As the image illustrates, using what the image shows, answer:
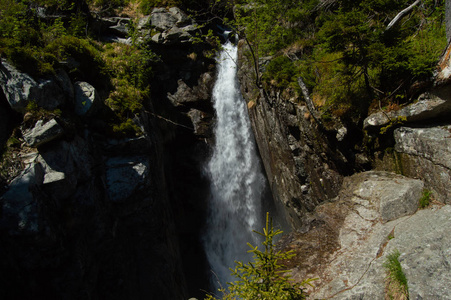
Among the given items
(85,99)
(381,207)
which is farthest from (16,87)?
(381,207)

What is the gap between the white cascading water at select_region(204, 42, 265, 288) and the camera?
15.0 m

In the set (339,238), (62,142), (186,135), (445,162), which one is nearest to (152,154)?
(62,142)

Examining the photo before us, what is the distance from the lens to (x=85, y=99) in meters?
9.62

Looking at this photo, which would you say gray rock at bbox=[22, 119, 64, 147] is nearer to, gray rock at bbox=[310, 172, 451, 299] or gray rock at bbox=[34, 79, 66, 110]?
gray rock at bbox=[34, 79, 66, 110]

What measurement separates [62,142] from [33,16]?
6708 mm

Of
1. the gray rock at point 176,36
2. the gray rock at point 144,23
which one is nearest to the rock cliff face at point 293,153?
the gray rock at point 176,36

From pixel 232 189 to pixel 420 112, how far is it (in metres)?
10.9

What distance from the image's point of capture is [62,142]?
8.12m

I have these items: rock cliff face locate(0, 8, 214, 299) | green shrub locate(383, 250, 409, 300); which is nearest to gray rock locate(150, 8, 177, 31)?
rock cliff face locate(0, 8, 214, 299)

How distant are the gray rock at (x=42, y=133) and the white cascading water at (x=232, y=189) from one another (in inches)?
361

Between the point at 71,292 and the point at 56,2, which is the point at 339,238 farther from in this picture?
the point at 56,2

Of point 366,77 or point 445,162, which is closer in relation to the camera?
point 445,162

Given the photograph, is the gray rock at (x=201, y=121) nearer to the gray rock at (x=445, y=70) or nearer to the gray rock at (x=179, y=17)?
the gray rock at (x=179, y=17)

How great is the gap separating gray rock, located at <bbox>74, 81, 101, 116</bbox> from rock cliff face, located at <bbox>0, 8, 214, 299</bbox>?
3 cm
